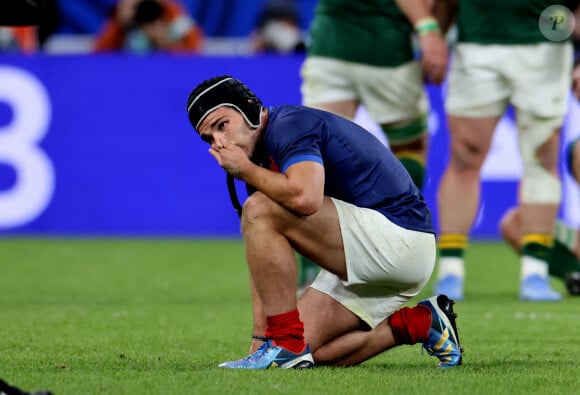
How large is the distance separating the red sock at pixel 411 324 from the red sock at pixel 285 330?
42 cm

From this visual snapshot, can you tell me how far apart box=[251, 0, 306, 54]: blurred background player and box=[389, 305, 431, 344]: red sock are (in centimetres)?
752

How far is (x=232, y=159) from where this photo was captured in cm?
453

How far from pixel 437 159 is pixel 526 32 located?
11.5ft

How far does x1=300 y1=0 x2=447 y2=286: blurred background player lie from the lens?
7.41 meters

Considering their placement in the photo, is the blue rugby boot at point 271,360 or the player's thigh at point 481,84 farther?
the player's thigh at point 481,84

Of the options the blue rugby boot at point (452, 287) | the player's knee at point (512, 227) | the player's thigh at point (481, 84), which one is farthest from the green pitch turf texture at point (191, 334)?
the player's thigh at point (481, 84)

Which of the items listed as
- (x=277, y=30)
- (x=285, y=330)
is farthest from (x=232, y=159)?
(x=277, y=30)

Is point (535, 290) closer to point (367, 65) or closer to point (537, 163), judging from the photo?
point (537, 163)

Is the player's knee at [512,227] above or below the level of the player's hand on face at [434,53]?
below

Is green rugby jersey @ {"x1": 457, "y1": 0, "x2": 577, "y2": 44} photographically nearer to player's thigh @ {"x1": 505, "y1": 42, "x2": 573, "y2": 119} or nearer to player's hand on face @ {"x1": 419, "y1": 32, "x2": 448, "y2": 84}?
player's thigh @ {"x1": 505, "y1": 42, "x2": 573, "y2": 119}

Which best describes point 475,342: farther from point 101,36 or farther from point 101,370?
point 101,36

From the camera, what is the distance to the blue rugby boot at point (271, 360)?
4.52 metres

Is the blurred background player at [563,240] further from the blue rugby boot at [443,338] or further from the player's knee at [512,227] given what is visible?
the blue rugby boot at [443,338]

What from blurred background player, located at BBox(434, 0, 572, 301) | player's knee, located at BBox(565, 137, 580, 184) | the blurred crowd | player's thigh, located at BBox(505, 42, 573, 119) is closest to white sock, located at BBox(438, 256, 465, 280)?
blurred background player, located at BBox(434, 0, 572, 301)
